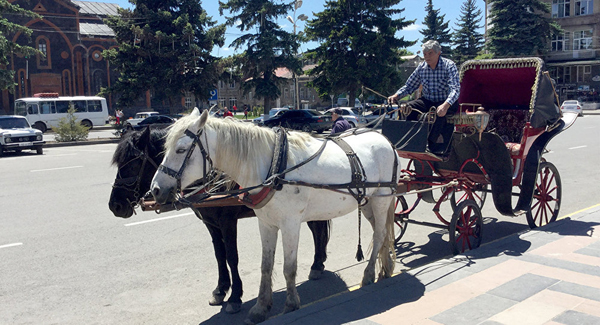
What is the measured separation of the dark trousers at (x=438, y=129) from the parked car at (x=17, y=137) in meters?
19.3

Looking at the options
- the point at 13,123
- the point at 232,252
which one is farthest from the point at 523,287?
the point at 13,123

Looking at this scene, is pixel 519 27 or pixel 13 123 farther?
pixel 519 27

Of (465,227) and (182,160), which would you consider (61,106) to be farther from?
(182,160)

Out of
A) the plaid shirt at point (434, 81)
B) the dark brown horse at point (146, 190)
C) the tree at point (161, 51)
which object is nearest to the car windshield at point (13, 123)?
the tree at point (161, 51)

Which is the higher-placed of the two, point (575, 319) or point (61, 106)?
point (61, 106)

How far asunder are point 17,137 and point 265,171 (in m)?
20.1

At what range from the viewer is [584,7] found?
55094mm

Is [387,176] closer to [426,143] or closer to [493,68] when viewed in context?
[426,143]

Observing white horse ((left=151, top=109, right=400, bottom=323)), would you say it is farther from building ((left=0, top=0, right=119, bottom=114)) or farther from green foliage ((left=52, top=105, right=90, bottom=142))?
building ((left=0, top=0, right=119, bottom=114))

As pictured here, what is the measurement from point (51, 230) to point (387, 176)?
217 inches

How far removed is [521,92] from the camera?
8.17 m

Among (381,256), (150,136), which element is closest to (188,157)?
(150,136)

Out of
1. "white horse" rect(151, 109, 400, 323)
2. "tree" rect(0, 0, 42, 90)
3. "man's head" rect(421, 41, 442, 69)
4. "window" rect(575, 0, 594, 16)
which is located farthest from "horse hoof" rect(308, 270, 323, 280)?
"window" rect(575, 0, 594, 16)

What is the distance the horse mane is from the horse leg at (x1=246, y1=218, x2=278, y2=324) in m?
0.63
